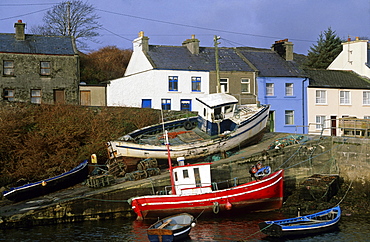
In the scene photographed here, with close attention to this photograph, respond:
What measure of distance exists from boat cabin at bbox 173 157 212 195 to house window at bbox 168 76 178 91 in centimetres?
1427

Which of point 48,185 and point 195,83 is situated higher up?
point 195,83

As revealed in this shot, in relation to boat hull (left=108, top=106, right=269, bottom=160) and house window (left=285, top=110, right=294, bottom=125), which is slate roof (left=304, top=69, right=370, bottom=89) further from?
boat hull (left=108, top=106, right=269, bottom=160)

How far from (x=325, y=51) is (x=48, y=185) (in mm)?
43382

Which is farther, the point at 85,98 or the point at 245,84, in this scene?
the point at 245,84

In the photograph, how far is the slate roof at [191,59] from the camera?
35.4 meters

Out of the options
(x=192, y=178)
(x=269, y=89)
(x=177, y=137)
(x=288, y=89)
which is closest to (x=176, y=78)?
(x=269, y=89)

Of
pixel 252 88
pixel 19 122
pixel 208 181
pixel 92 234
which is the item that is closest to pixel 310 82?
pixel 252 88

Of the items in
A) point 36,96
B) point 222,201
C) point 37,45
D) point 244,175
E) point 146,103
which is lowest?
point 222,201

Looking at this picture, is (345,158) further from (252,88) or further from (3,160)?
(3,160)

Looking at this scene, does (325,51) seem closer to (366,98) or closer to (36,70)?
(366,98)

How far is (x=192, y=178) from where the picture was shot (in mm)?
21328

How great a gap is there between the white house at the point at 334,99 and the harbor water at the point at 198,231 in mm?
18054

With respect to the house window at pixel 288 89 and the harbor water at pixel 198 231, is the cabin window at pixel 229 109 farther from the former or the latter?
the house window at pixel 288 89

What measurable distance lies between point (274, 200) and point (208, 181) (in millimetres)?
3410
